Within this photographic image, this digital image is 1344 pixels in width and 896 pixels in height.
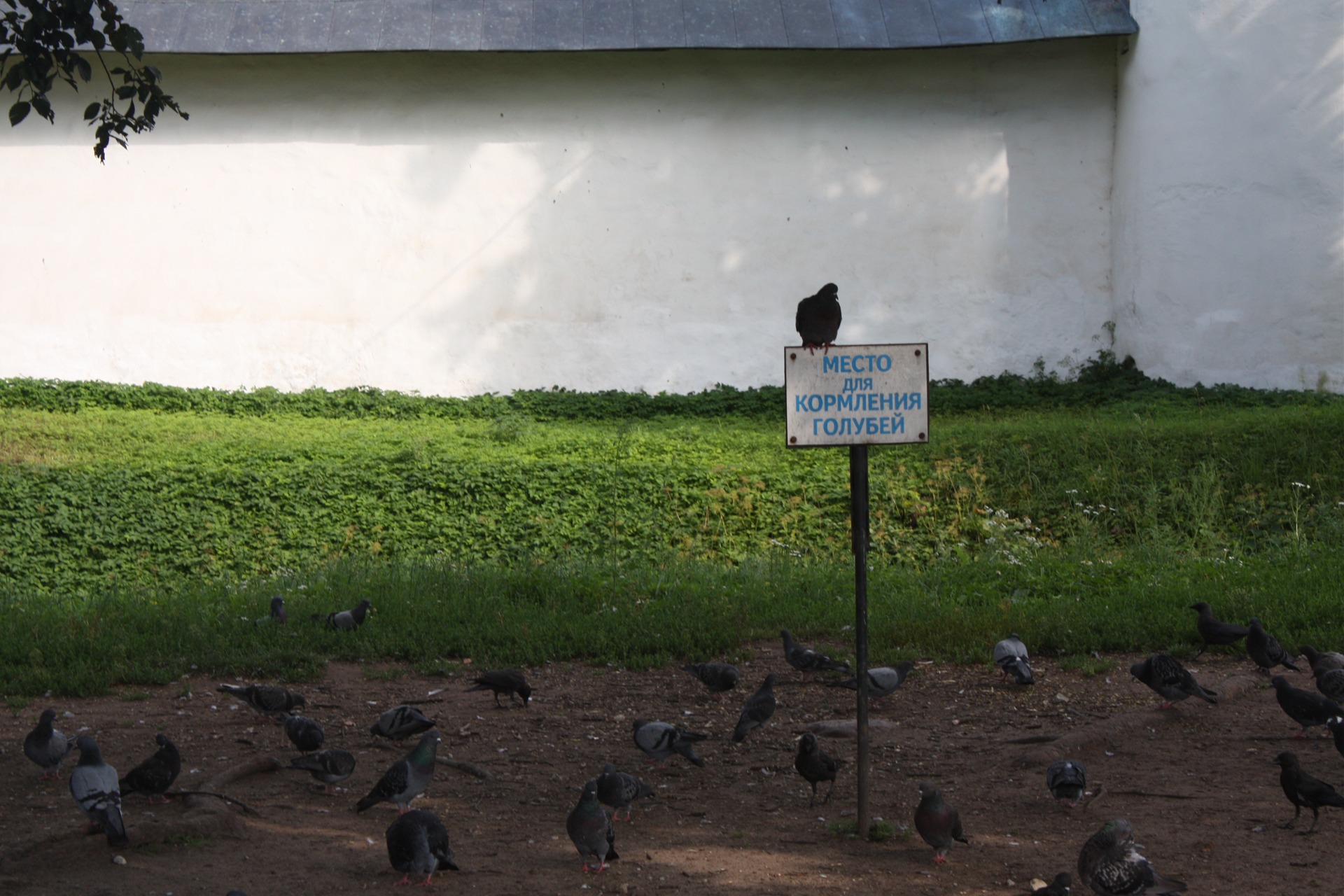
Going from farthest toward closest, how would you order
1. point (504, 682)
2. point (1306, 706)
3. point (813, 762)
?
point (504, 682) < point (1306, 706) < point (813, 762)

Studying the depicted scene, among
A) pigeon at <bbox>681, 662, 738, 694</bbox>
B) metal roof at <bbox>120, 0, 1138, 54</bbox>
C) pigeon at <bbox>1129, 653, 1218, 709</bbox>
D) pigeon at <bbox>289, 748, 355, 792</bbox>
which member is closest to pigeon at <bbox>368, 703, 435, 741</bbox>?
pigeon at <bbox>289, 748, 355, 792</bbox>

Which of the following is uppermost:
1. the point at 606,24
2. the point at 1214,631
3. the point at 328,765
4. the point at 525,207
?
the point at 606,24

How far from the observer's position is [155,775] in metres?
4.61

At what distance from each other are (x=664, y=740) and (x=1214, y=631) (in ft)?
11.3

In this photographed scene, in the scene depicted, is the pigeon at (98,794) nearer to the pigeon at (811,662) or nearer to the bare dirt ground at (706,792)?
the bare dirt ground at (706,792)

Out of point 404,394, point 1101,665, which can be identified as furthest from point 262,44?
point 1101,665

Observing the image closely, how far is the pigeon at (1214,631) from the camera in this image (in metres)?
6.76

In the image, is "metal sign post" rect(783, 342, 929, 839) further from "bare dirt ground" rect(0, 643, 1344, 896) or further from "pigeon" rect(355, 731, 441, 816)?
"pigeon" rect(355, 731, 441, 816)

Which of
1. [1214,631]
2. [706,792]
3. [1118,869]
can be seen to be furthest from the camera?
[1214,631]

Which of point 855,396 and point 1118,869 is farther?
point 855,396

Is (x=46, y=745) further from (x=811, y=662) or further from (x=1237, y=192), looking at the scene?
(x=1237, y=192)

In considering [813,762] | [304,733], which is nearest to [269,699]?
[304,733]

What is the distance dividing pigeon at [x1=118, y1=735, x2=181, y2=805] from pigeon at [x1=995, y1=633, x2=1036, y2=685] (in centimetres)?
412

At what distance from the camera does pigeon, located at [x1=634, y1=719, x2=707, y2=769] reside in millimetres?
5281
